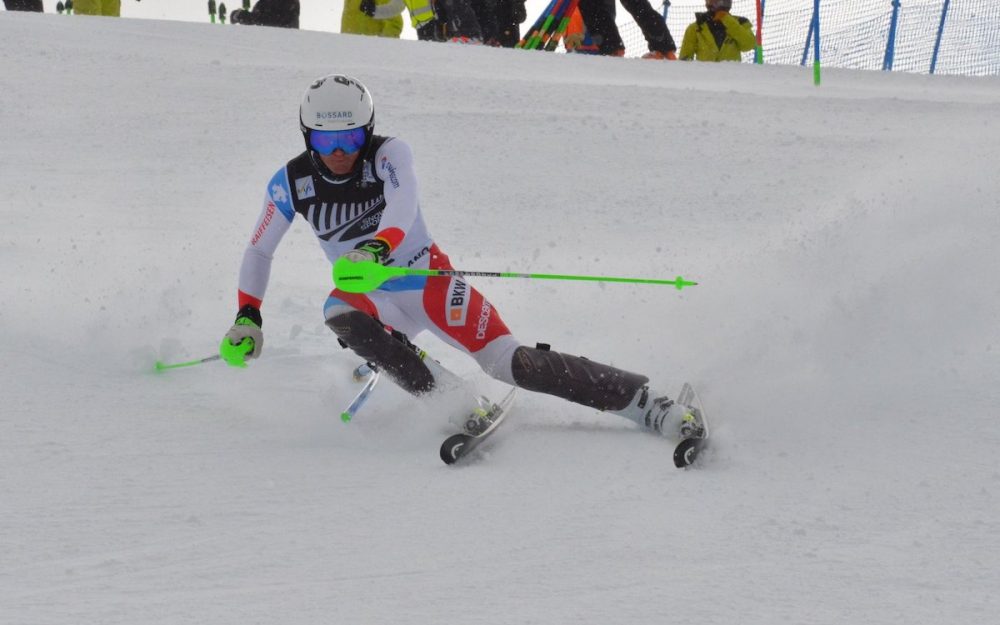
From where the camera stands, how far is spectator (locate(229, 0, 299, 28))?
12.3 metres

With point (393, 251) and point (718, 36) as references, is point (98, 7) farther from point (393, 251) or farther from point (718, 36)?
point (393, 251)

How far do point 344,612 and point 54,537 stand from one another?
0.93 metres

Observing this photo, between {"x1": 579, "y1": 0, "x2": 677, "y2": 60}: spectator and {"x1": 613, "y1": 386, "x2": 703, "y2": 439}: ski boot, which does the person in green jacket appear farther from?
{"x1": 613, "y1": 386, "x2": 703, "y2": 439}: ski boot

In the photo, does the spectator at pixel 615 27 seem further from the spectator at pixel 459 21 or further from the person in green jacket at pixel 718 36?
the spectator at pixel 459 21

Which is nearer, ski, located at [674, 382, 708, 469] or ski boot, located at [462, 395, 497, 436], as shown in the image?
ski, located at [674, 382, 708, 469]

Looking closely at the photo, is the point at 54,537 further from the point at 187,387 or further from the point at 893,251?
the point at 893,251

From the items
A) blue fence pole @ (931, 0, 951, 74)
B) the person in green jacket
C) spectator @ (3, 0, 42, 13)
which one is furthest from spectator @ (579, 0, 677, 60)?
spectator @ (3, 0, 42, 13)

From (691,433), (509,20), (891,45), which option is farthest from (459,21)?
(691,433)

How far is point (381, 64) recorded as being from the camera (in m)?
10.4

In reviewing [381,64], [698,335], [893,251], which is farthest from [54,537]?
[381,64]

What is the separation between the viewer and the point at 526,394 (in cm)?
467

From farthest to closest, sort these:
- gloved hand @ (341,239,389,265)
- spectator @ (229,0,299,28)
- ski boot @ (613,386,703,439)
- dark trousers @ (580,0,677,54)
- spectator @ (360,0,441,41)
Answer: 1. spectator @ (229,0,299,28)
2. dark trousers @ (580,0,677,54)
3. spectator @ (360,0,441,41)
4. ski boot @ (613,386,703,439)
5. gloved hand @ (341,239,389,265)

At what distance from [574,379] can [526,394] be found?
90cm

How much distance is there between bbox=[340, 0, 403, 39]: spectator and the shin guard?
8099 millimetres
